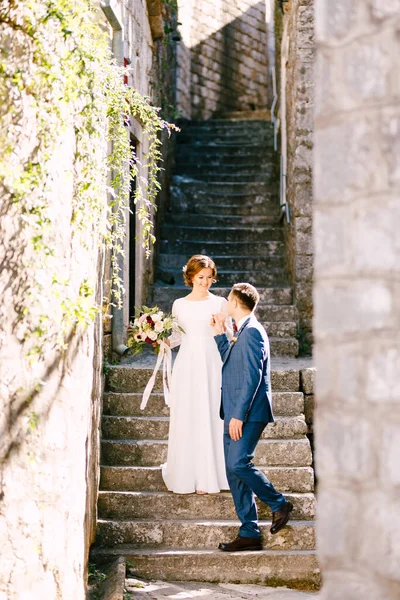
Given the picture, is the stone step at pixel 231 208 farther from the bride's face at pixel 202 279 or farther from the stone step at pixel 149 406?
the bride's face at pixel 202 279

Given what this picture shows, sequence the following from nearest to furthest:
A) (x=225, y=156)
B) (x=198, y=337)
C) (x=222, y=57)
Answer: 1. (x=198, y=337)
2. (x=225, y=156)
3. (x=222, y=57)

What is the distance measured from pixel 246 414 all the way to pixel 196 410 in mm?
759

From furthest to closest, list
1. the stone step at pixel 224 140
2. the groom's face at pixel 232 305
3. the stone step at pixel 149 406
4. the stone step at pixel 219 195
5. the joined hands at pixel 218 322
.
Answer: the stone step at pixel 224 140
the stone step at pixel 219 195
the stone step at pixel 149 406
the joined hands at pixel 218 322
the groom's face at pixel 232 305

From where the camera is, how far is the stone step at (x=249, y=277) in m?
9.53

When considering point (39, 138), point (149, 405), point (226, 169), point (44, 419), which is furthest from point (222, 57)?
point (44, 419)

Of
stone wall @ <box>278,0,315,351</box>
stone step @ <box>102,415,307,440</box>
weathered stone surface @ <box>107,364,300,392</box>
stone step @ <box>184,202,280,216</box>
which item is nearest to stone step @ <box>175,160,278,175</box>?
stone step @ <box>184,202,280,216</box>

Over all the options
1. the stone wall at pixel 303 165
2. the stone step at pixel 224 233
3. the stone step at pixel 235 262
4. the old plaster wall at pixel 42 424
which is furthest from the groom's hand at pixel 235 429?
the stone step at pixel 224 233

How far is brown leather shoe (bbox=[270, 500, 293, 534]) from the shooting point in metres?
5.88

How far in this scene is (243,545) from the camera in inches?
230

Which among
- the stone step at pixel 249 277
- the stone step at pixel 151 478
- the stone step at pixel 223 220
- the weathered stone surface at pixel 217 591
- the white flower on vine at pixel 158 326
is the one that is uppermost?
the stone step at pixel 223 220

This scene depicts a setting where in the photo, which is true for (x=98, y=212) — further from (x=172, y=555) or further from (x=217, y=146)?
(x=217, y=146)

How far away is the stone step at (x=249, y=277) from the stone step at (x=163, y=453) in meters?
3.12

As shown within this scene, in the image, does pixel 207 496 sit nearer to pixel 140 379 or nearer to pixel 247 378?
pixel 247 378

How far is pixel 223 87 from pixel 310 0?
621 cm
